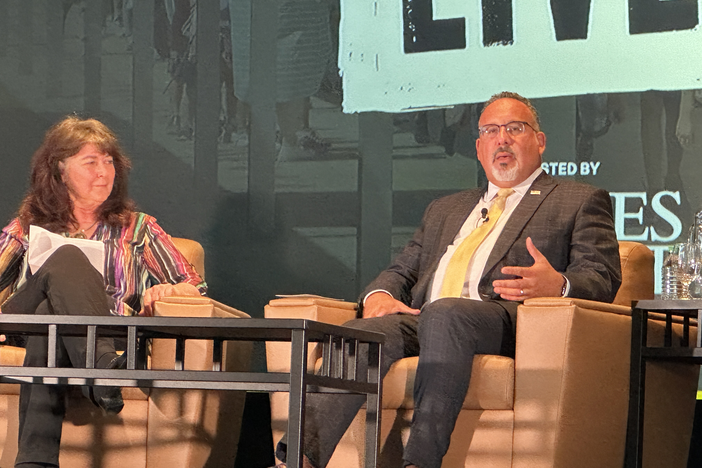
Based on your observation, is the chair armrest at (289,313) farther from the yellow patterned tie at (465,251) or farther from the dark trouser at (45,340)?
the dark trouser at (45,340)

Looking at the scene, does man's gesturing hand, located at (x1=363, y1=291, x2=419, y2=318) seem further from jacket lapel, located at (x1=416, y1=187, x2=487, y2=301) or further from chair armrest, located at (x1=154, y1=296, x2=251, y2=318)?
chair armrest, located at (x1=154, y1=296, x2=251, y2=318)

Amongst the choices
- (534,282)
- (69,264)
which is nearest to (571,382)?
(534,282)

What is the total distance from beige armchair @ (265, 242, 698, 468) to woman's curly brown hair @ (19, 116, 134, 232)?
123 centimetres

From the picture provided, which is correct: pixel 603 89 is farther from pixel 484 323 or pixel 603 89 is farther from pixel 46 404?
pixel 46 404

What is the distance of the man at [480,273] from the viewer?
8.61 ft

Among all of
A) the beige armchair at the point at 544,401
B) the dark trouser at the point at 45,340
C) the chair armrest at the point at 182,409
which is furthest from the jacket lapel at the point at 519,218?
the dark trouser at the point at 45,340

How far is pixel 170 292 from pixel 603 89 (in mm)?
1761

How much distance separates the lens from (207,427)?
308 centimetres

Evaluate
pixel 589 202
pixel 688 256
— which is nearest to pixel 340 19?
pixel 589 202

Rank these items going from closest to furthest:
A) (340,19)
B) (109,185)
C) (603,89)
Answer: (109,185) < (603,89) < (340,19)

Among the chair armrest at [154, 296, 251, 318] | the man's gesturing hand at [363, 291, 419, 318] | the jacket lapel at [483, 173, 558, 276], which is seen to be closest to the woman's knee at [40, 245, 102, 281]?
the chair armrest at [154, 296, 251, 318]

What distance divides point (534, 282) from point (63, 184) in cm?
168

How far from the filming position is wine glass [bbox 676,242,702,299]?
3.05 m

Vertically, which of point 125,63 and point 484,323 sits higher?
point 125,63
